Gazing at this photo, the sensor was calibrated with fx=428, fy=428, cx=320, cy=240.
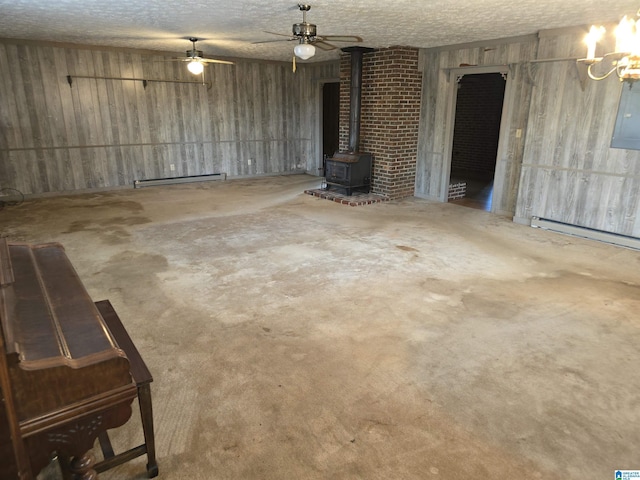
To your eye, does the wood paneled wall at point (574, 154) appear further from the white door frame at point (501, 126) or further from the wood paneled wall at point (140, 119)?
the wood paneled wall at point (140, 119)

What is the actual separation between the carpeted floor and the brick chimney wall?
1.97m

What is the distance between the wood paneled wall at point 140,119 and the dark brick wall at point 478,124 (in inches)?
138

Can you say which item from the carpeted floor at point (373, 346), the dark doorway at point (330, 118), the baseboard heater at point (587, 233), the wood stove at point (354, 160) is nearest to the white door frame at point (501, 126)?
the baseboard heater at point (587, 233)

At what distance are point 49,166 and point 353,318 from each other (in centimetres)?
658

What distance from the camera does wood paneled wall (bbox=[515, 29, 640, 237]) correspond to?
15.7 ft

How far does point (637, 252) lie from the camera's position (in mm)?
4715

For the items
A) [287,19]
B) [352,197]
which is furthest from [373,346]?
[352,197]

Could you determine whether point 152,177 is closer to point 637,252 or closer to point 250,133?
point 250,133

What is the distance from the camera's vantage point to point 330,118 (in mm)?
10383

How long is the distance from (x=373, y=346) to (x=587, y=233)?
3.84 m

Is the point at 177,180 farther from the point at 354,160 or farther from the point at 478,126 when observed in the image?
the point at 478,126

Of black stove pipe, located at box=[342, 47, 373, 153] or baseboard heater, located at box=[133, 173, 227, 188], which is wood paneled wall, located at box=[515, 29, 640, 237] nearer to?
black stove pipe, located at box=[342, 47, 373, 153]

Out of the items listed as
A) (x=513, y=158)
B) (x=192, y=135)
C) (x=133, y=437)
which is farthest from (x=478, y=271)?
(x=192, y=135)

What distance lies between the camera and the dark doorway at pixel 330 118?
402 inches
